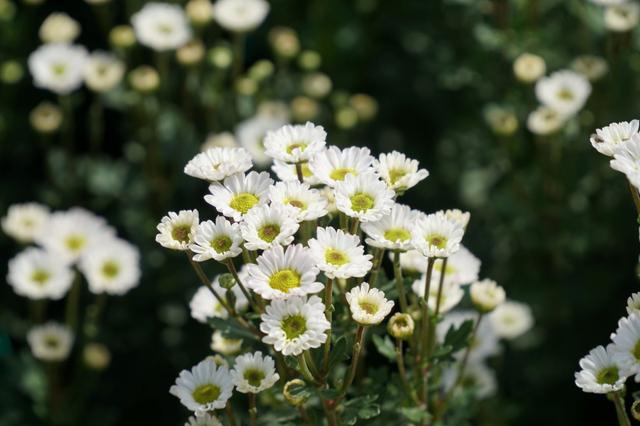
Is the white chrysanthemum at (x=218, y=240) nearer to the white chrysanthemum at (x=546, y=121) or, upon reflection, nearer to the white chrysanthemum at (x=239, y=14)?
the white chrysanthemum at (x=546, y=121)

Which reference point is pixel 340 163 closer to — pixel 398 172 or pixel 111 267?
pixel 398 172

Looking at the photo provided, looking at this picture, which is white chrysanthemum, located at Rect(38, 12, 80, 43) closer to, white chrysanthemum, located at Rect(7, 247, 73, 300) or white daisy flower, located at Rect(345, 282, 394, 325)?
white chrysanthemum, located at Rect(7, 247, 73, 300)

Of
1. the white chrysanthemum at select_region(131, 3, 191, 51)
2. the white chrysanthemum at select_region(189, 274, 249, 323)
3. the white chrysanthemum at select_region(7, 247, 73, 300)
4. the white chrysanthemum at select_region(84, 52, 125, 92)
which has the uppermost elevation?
the white chrysanthemum at select_region(131, 3, 191, 51)

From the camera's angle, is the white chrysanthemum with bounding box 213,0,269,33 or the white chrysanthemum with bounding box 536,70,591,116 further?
the white chrysanthemum with bounding box 213,0,269,33

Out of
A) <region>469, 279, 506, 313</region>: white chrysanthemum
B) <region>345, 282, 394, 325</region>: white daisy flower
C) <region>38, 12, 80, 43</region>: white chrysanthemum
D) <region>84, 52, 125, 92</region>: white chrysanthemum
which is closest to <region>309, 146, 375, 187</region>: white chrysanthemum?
<region>345, 282, 394, 325</region>: white daisy flower

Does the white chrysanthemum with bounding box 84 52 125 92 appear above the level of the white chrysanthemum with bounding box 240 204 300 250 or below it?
above

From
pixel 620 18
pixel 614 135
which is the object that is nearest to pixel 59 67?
→ pixel 620 18

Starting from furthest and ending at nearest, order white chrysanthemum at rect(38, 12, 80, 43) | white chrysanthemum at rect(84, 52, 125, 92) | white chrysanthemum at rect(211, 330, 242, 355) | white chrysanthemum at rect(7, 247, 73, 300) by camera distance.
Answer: white chrysanthemum at rect(38, 12, 80, 43) → white chrysanthemum at rect(84, 52, 125, 92) → white chrysanthemum at rect(7, 247, 73, 300) → white chrysanthemum at rect(211, 330, 242, 355)
